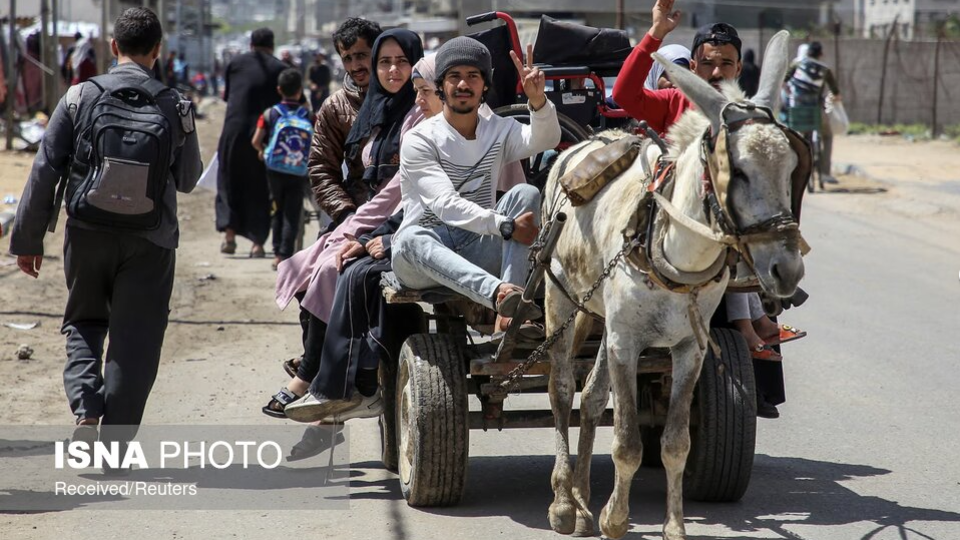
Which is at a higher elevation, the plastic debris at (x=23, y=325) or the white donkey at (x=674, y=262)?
the white donkey at (x=674, y=262)

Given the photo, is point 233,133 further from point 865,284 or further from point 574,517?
point 574,517

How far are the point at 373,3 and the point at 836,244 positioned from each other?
94.0m

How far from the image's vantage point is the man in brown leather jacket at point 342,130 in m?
7.35

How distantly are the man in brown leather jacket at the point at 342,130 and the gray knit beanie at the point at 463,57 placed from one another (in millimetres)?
1468

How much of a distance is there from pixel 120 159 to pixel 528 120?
217 cm

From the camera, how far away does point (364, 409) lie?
6535 mm

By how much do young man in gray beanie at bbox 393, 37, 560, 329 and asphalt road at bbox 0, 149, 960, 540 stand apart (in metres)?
1.11

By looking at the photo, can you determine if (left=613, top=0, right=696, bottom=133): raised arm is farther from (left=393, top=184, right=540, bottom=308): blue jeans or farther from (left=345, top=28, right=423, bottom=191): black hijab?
(left=345, top=28, right=423, bottom=191): black hijab

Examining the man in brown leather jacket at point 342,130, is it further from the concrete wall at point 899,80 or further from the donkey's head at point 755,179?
Result: the concrete wall at point 899,80

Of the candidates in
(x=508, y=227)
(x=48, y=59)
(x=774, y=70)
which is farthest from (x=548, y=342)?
(x=48, y=59)

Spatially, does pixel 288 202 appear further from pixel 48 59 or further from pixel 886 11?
pixel 886 11

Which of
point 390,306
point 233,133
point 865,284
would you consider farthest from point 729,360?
point 233,133

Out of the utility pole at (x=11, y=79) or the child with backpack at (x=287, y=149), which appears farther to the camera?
the utility pole at (x=11, y=79)

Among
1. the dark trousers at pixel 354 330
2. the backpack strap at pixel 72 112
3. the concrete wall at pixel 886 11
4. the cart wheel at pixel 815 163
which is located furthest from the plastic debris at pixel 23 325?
the concrete wall at pixel 886 11
